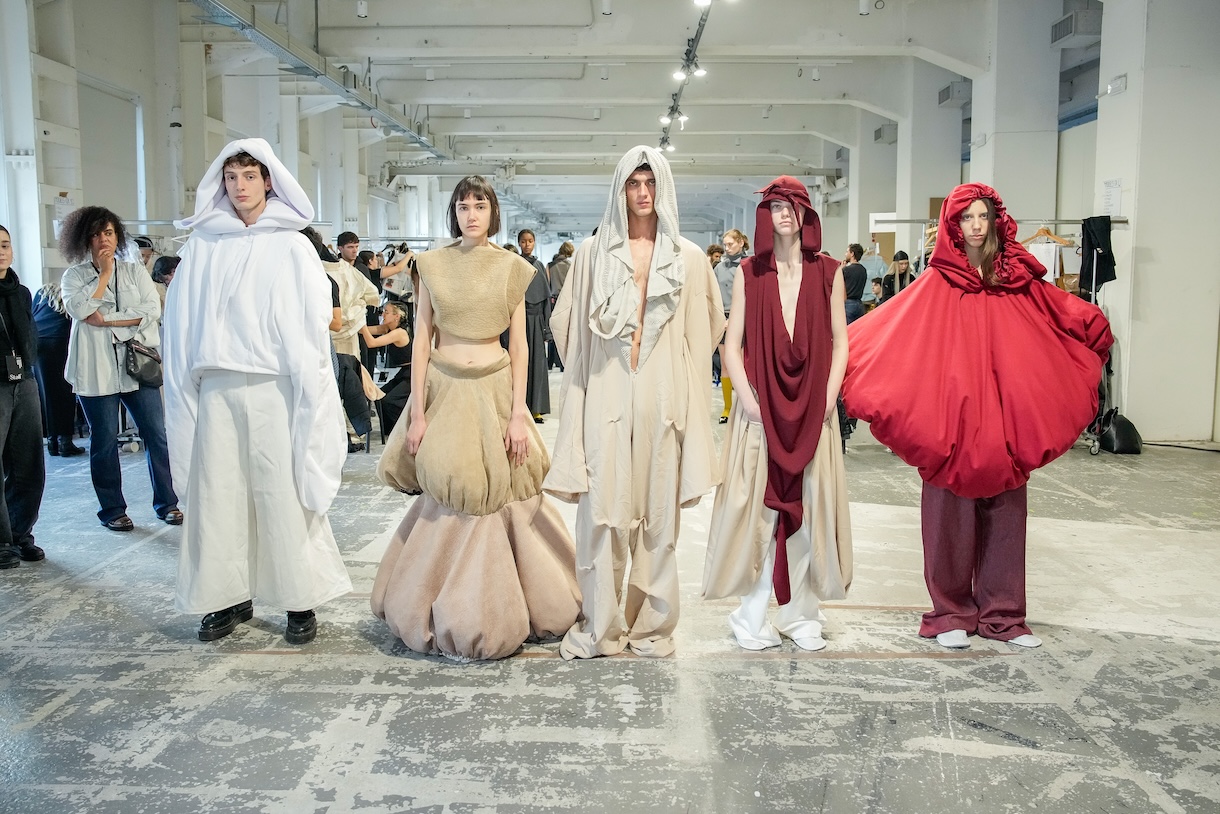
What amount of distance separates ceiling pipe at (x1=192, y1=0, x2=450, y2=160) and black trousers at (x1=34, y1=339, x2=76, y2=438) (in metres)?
3.08

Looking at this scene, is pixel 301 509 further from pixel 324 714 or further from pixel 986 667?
pixel 986 667

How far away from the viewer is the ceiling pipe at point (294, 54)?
827cm

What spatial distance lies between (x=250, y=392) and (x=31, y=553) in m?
1.94

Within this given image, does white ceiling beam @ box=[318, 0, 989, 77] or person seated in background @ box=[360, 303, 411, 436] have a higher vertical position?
white ceiling beam @ box=[318, 0, 989, 77]

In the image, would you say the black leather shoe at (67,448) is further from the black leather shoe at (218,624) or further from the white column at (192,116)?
the black leather shoe at (218,624)

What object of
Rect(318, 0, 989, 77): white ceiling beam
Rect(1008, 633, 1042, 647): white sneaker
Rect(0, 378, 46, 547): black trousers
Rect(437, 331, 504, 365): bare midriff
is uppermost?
Rect(318, 0, 989, 77): white ceiling beam

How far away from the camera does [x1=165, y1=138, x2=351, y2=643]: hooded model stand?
129 inches

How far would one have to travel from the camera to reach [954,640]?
134 inches

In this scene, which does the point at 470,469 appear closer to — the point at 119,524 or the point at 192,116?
the point at 119,524

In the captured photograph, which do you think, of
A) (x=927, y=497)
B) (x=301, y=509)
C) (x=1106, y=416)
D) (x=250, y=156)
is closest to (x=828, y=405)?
(x=927, y=497)

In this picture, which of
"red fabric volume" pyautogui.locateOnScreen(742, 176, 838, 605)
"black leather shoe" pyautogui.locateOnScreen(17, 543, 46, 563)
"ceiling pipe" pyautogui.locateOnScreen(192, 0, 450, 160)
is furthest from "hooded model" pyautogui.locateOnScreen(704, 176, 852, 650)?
"ceiling pipe" pyautogui.locateOnScreen(192, 0, 450, 160)

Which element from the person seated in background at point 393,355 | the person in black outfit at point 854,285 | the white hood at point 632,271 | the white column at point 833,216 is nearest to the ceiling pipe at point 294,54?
the person seated in background at point 393,355

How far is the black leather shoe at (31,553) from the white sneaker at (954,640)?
379 cm

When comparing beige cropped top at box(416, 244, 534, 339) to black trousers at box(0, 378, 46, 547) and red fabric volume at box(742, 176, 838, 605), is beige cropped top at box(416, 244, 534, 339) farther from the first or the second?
black trousers at box(0, 378, 46, 547)
